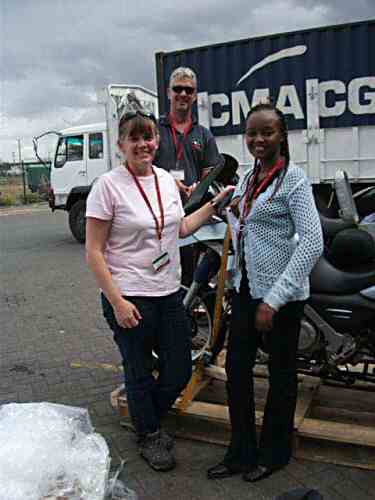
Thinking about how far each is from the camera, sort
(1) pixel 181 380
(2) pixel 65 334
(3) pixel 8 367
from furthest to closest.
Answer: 1. (2) pixel 65 334
2. (3) pixel 8 367
3. (1) pixel 181 380

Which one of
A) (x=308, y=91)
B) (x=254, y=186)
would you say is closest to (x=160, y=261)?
(x=254, y=186)

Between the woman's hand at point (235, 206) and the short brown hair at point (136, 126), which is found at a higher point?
the short brown hair at point (136, 126)

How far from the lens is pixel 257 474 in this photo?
9.20 feet

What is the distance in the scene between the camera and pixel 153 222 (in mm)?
2764

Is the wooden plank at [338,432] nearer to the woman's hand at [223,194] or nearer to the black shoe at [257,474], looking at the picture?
the black shoe at [257,474]

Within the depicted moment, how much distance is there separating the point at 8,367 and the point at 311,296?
277 cm

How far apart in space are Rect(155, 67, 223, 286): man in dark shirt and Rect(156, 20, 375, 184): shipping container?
5.23 metres

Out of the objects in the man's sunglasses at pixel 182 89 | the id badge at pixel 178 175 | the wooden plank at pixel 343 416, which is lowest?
the wooden plank at pixel 343 416

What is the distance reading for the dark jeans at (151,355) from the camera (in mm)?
2883

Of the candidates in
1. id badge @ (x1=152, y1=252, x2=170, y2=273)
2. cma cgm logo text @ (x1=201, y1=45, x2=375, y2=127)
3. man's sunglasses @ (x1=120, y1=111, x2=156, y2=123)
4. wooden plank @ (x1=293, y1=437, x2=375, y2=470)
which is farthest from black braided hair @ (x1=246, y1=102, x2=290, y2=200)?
cma cgm logo text @ (x1=201, y1=45, x2=375, y2=127)

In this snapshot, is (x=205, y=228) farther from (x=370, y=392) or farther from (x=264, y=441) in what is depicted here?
(x=370, y=392)

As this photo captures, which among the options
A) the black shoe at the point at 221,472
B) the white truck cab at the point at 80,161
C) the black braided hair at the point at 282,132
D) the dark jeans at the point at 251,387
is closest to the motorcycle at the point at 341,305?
the dark jeans at the point at 251,387

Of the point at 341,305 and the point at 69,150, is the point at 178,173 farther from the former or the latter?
the point at 69,150

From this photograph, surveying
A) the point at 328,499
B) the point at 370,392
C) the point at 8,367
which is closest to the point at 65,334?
the point at 8,367
